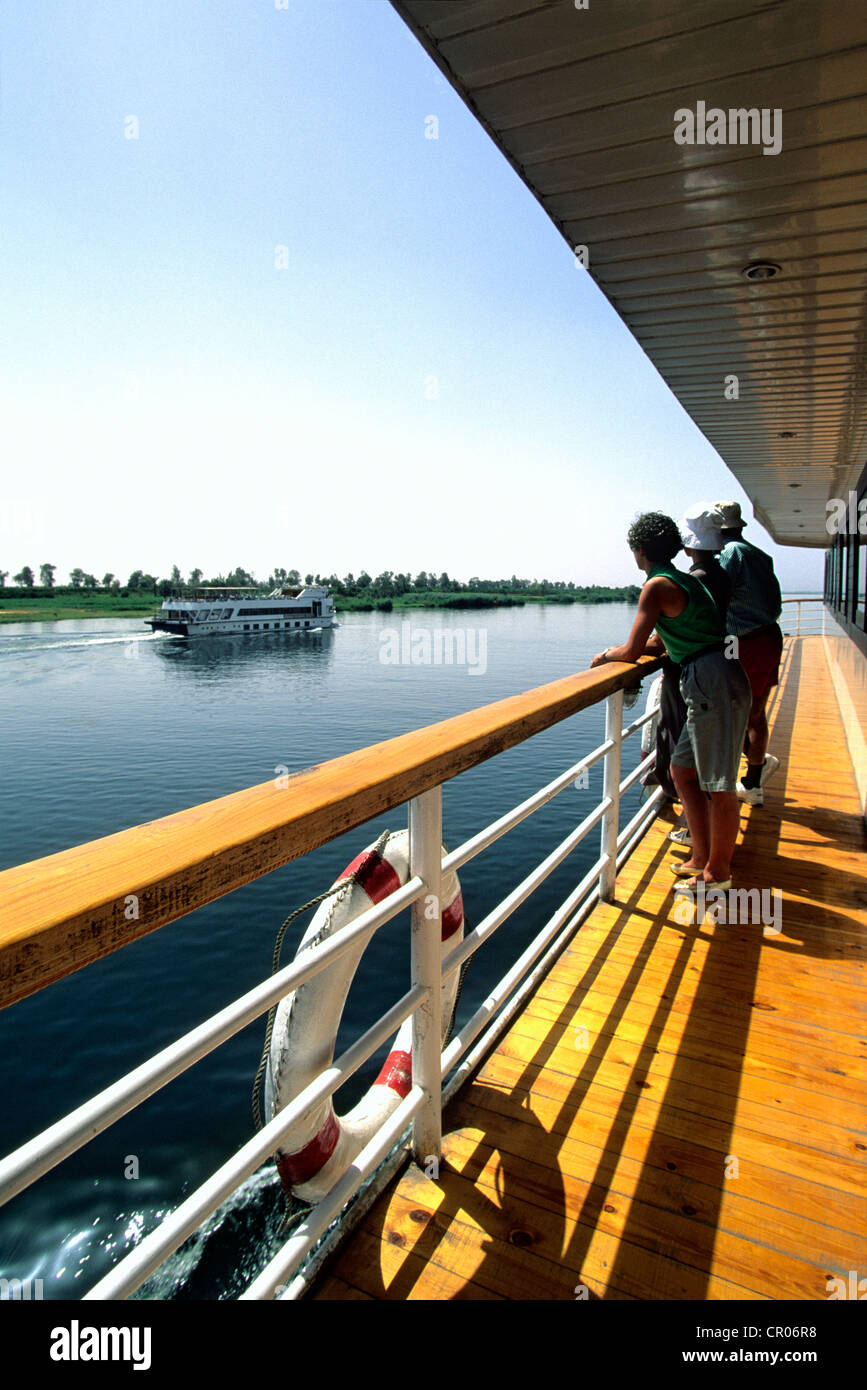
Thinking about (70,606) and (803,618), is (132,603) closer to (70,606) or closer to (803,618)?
(70,606)

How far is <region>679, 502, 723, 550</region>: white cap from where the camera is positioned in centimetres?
284

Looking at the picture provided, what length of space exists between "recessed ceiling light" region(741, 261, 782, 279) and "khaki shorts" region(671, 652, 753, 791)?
1381 mm

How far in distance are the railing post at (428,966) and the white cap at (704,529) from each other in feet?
6.24

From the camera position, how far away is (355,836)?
1125 cm

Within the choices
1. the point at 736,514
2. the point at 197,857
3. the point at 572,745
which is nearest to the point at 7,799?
the point at 572,745

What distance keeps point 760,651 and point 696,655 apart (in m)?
1.34

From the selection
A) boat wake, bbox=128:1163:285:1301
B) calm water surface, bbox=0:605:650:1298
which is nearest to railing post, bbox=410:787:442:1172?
boat wake, bbox=128:1163:285:1301

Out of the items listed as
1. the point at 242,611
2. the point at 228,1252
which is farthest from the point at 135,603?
the point at 228,1252

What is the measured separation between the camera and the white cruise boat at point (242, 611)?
54.2 meters

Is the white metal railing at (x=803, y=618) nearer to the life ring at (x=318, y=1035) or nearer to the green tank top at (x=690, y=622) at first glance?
the green tank top at (x=690, y=622)

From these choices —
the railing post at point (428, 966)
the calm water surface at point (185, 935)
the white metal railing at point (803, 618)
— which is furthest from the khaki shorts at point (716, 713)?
the white metal railing at point (803, 618)

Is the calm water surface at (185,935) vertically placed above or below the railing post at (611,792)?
below

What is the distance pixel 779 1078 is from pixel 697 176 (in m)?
2.51
